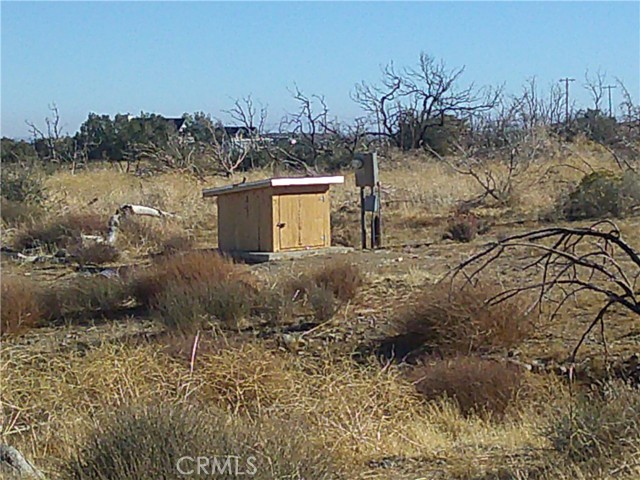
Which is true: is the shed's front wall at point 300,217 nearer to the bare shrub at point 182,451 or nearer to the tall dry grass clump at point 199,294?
the tall dry grass clump at point 199,294

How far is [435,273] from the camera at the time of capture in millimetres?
17516

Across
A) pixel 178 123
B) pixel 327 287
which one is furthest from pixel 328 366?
pixel 178 123

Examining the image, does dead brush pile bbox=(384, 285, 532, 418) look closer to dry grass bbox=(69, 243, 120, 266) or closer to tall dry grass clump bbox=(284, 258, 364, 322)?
tall dry grass clump bbox=(284, 258, 364, 322)

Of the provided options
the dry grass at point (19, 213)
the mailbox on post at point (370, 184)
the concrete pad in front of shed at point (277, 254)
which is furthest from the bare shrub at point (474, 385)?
the dry grass at point (19, 213)

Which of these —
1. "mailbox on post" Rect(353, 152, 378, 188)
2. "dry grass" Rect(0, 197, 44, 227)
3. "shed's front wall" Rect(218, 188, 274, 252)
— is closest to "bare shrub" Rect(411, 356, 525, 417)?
"shed's front wall" Rect(218, 188, 274, 252)

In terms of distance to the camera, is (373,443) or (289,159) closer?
(373,443)

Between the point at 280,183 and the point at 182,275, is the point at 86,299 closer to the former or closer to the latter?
the point at 182,275

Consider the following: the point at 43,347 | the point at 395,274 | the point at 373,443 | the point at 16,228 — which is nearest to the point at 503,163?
the point at 16,228

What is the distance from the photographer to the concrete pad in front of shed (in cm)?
1956

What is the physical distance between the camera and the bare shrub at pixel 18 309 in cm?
1503

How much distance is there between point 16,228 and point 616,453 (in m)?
22.0

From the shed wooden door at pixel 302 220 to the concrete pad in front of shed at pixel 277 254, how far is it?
0.16 metres

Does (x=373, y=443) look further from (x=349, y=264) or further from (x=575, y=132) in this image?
(x=575, y=132)

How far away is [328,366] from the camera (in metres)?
11.3
